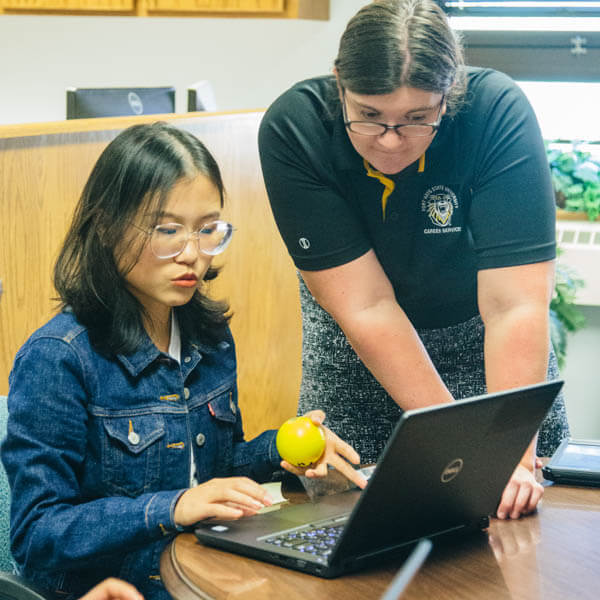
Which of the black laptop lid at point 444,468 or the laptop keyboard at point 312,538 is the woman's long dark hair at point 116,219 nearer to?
the laptop keyboard at point 312,538

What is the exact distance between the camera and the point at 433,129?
4.41 ft

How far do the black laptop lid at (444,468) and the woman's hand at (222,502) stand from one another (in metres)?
0.17

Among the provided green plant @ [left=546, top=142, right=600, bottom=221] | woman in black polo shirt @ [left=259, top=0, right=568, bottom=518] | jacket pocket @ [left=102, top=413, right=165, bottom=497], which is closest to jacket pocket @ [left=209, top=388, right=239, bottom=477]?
jacket pocket @ [left=102, top=413, right=165, bottom=497]

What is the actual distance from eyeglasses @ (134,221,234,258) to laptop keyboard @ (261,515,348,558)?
0.43 metres

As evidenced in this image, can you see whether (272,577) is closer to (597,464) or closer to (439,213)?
(597,464)

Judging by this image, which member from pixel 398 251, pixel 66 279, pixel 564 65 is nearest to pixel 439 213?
pixel 398 251

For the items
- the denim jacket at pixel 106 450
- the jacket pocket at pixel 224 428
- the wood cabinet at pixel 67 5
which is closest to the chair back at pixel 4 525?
the denim jacket at pixel 106 450

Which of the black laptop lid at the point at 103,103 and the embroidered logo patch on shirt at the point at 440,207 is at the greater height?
the black laptop lid at the point at 103,103

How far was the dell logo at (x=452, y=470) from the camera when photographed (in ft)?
3.03

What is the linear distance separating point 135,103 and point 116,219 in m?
1.67

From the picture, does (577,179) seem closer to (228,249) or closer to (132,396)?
(228,249)

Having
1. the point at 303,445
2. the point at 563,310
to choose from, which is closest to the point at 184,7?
the point at 563,310

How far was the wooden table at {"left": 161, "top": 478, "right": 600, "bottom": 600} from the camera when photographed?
0.90 metres

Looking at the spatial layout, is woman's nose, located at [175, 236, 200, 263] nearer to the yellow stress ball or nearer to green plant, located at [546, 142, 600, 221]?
the yellow stress ball
